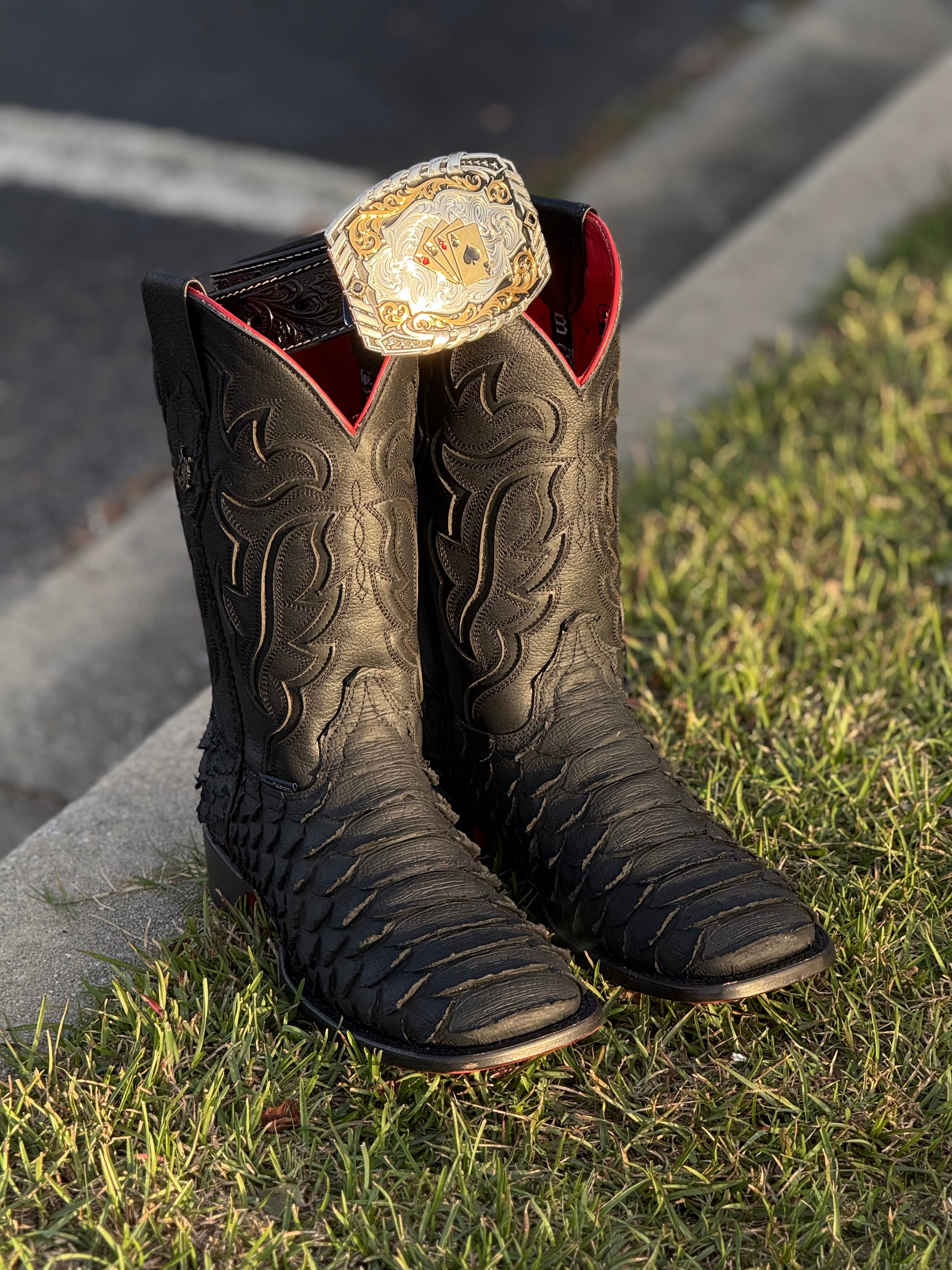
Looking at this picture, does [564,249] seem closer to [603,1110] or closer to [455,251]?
[455,251]

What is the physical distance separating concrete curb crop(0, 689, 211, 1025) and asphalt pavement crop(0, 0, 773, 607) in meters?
0.83

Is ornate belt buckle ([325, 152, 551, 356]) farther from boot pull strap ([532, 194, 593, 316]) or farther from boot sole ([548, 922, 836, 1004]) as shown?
boot sole ([548, 922, 836, 1004])

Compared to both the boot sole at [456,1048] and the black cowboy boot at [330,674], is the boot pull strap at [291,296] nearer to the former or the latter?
the black cowboy boot at [330,674]

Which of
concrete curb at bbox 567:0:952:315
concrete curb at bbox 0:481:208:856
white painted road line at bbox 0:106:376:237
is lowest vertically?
concrete curb at bbox 0:481:208:856

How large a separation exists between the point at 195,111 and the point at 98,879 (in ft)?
10.9

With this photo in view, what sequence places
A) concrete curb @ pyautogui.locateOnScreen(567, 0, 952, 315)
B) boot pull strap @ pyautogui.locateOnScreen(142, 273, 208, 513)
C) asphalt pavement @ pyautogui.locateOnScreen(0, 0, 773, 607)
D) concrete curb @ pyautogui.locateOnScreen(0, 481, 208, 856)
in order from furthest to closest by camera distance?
concrete curb @ pyautogui.locateOnScreen(567, 0, 952, 315) → asphalt pavement @ pyautogui.locateOnScreen(0, 0, 773, 607) → concrete curb @ pyautogui.locateOnScreen(0, 481, 208, 856) → boot pull strap @ pyautogui.locateOnScreen(142, 273, 208, 513)

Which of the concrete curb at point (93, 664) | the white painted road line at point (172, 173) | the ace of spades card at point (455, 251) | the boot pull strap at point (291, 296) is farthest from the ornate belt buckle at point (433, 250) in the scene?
the white painted road line at point (172, 173)

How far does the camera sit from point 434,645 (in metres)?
1.71

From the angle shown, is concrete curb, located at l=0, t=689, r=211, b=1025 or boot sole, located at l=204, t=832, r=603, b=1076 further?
concrete curb, located at l=0, t=689, r=211, b=1025

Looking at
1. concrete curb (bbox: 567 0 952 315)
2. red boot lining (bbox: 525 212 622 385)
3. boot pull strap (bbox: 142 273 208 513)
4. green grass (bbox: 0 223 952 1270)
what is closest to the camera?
green grass (bbox: 0 223 952 1270)

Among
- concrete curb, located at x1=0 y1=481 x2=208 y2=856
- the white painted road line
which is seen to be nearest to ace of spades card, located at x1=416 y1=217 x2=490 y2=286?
concrete curb, located at x1=0 y1=481 x2=208 y2=856

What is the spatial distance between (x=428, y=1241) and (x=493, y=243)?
0.96 m

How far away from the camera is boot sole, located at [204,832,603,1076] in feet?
4.50

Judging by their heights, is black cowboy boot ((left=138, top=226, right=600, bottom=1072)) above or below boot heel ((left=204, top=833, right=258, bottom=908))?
above
